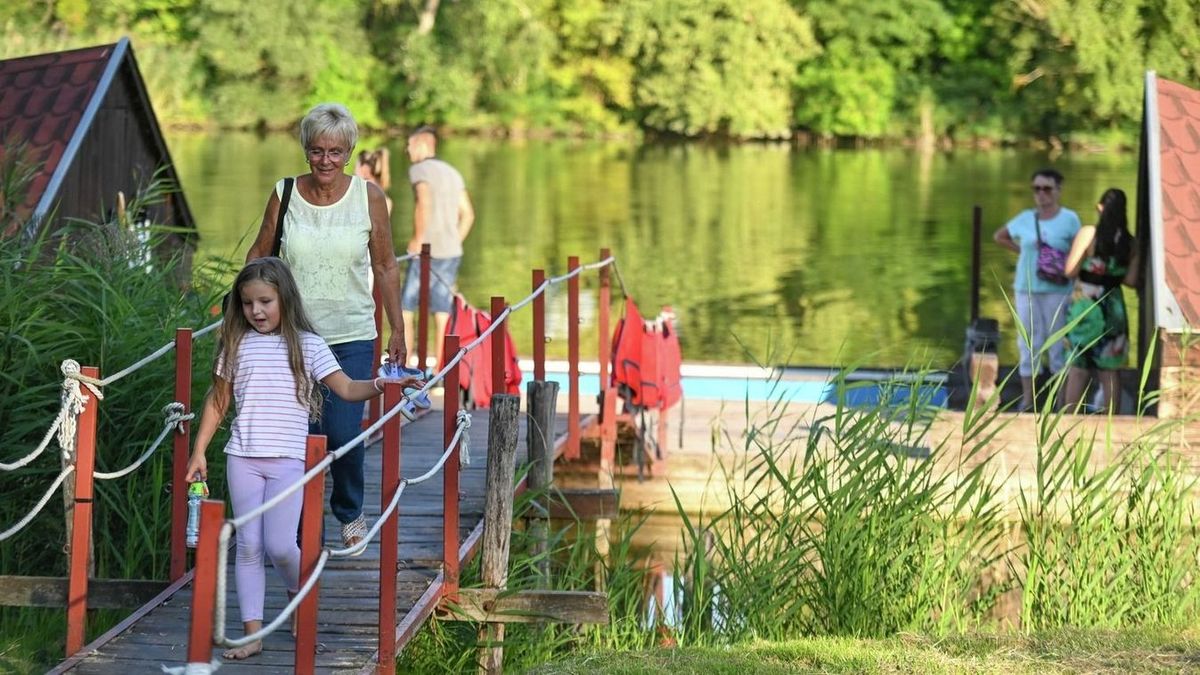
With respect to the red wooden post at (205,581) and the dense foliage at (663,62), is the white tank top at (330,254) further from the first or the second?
the dense foliage at (663,62)

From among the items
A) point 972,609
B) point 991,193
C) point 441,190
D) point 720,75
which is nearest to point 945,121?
point 720,75

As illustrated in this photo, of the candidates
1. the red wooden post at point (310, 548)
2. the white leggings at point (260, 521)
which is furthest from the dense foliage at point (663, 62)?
the red wooden post at point (310, 548)

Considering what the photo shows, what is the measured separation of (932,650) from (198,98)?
2127 inches

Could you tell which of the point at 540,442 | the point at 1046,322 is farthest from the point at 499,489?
the point at 1046,322

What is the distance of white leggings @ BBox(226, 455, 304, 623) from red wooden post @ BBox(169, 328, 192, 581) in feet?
1.87

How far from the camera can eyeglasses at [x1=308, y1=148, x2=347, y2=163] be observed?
5898 millimetres

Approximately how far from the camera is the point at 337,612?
610 centimetres

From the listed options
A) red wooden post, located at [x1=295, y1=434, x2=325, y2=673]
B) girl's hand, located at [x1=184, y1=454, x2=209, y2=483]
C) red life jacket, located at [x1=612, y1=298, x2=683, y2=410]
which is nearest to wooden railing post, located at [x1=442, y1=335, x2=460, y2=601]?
girl's hand, located at [x1=184, y1=454, x2=209, y2=483]

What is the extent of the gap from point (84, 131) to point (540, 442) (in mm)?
4275

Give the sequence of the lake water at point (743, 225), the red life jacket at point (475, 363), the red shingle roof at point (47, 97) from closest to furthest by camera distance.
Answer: the red life jacket at point (475, 363) < the red shingle roof at point (47, 97) < the lake water at point (743, 225)

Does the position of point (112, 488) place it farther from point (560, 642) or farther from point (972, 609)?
point (972, 609)

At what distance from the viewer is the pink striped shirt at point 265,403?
17.8ft

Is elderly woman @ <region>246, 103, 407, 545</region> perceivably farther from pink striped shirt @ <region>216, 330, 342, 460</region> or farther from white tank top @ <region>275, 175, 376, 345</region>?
pink striped shirt @ <region>216, 330, 342, 460</region>

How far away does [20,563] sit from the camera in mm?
7398
